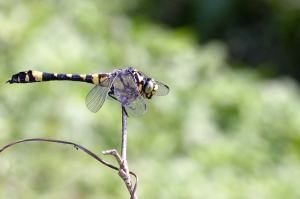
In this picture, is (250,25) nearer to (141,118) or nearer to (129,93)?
(141,118)

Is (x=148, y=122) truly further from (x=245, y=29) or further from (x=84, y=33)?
(x=245, y=29)

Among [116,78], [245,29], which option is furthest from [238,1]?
[116,78]

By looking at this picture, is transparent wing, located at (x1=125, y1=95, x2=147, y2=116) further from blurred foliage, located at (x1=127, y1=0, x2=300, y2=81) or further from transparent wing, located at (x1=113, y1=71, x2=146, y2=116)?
blurred foliage, located at (x1=127, y1=0, x2=300, y2=81)

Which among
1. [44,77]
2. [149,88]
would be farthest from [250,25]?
[149,88]

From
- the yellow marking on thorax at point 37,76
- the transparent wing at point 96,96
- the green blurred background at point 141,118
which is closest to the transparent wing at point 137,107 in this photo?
the transparent wing at point 96,96

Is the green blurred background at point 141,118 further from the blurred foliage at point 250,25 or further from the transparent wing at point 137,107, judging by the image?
the transparent wing at point 137,107

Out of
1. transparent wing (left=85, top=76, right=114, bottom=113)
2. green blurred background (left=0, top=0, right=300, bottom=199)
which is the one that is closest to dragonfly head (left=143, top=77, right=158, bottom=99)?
transparent wing (left=85, top=76, right=114, bottom=113)

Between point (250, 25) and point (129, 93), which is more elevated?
point (250, 25)
